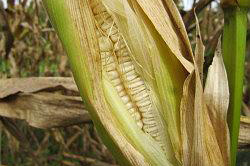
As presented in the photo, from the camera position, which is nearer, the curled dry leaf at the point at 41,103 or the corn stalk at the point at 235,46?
the corn stalk at the point at 235,46

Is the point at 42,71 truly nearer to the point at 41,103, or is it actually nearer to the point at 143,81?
the point at 41,103

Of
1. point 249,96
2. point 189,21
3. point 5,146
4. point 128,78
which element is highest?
point 189,21

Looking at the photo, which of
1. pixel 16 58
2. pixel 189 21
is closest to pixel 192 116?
pixel 189 21

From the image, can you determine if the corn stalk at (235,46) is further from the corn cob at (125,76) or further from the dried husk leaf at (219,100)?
the corn cob at (125,76)

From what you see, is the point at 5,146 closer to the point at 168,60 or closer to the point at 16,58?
the point at 16,58

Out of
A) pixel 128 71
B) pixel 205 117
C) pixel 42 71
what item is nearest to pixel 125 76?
pixel 128 71

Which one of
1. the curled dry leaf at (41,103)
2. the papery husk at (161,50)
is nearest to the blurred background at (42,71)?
the curled dry leaf at (41,103)

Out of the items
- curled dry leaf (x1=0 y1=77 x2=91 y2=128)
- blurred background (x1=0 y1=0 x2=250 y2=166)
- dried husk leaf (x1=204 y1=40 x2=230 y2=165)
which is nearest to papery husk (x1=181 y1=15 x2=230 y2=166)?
dried husk leaf (x1=204 y1=40 x2=230 y2=165)

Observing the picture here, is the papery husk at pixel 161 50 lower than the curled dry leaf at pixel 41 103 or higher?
higher
